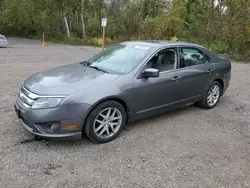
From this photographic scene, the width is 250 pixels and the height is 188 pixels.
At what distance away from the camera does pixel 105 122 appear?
3.39m

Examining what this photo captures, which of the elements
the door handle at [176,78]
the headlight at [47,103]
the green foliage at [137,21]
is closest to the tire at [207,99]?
the door handle at [176,78]

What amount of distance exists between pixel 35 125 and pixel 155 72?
1.87 m

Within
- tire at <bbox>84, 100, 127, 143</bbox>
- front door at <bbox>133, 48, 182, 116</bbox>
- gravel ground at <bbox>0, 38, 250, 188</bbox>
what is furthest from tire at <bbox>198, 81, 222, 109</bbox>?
tire at <bbox>84, 100, 127, 143</bbox>

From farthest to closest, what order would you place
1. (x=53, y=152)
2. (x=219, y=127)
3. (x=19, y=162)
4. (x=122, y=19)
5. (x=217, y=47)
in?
(x=122, y=19)
(x=217, y=47)
(x=219, y=127)
(x=53, y=152)
(x=19, y=162)

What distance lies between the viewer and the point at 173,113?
468 cm

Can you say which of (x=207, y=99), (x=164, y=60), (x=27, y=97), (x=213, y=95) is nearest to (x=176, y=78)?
(x=164, y=60)

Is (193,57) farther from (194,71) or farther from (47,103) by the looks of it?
(47,103)

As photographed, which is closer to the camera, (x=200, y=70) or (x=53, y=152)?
(x=53, y=152)

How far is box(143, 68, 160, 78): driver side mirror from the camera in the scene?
3.55 m

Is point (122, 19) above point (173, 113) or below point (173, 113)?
above

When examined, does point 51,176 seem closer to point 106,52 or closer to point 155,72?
point 155,72

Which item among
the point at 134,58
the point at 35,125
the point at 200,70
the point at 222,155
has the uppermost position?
the point at 134,58

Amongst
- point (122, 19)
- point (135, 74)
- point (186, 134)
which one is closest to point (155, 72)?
point (135, 74)

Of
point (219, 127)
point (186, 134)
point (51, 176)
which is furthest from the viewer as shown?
point (219, 127)
